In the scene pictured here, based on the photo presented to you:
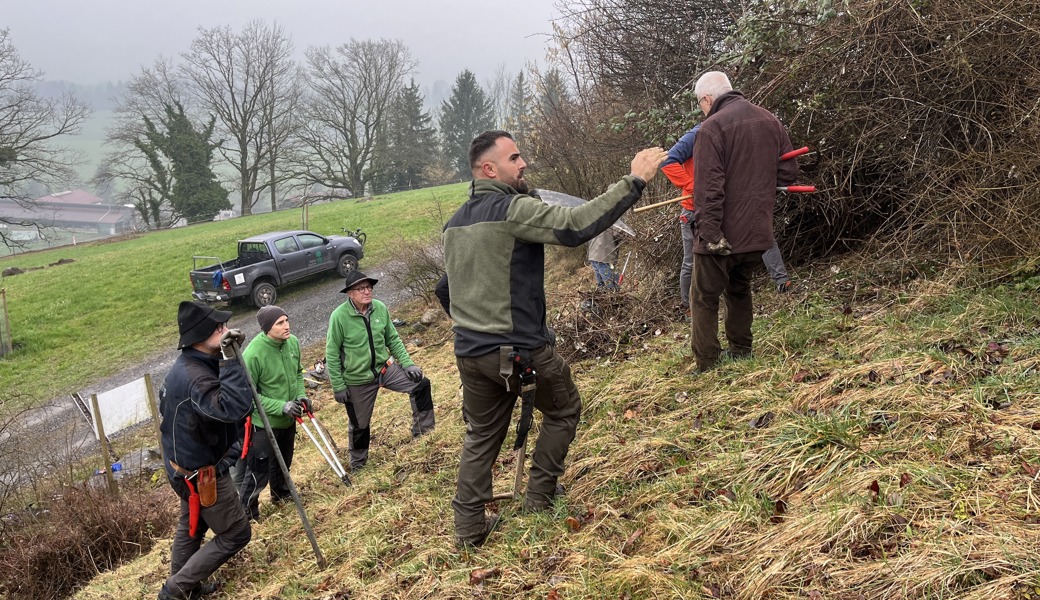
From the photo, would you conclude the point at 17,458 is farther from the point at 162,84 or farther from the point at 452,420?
the point at 162,84

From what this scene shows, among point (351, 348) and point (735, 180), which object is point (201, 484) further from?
point (735, 180)

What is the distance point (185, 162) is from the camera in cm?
3678

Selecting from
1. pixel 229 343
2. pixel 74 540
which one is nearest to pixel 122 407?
pixel 74 540

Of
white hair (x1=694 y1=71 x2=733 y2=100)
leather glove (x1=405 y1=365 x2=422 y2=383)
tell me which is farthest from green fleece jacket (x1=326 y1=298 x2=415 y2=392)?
white hair (x1=694 y1=71 x2=733 y2=100)

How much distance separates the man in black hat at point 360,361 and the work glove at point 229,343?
1.83 metres

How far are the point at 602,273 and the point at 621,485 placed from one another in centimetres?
514

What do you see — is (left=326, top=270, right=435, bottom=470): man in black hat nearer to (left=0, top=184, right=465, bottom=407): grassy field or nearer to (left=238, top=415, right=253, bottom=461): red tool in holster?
(left=238, top=415, right=253, bottom=461): red tool in holster

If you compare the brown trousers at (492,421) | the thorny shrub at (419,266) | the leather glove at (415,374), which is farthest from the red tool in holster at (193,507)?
the thorny shrub at (419,266)

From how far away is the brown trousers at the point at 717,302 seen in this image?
4113 millimetres

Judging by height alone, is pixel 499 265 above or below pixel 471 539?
above

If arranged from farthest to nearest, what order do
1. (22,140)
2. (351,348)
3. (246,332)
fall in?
(22,140) → (246,332) → (351,348)

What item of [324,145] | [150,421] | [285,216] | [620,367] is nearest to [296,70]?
[324,145]

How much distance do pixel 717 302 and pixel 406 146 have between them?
41988mm

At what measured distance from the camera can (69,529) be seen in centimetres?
613
